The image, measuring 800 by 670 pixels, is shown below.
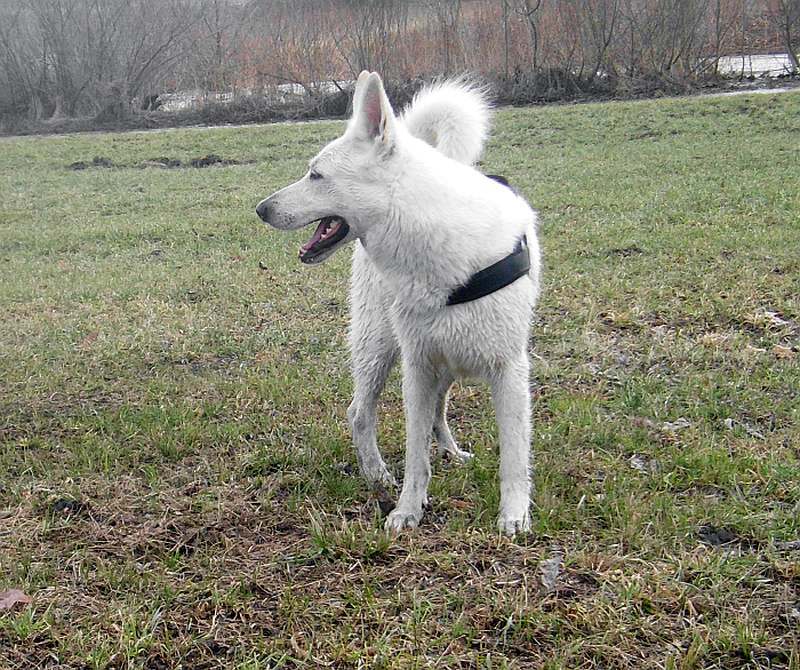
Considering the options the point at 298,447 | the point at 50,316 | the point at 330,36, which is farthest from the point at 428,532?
the point at 330,36

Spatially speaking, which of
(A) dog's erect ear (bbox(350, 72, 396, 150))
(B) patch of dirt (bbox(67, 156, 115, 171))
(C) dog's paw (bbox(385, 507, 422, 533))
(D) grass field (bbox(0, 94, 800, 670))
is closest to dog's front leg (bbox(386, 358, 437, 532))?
(C) dog's paw (bbox(385, 507, 422, 533))

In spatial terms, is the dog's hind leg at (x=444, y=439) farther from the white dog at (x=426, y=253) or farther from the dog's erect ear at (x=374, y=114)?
the dog's erect ear at (x=374, y=114)

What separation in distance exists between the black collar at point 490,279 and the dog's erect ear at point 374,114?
542 millimetres

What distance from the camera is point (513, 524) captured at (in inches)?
120

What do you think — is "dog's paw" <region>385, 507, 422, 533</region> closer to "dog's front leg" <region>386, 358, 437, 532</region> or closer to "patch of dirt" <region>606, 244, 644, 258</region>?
"dog's front leg" <region>386, 358, 437, 532</region>

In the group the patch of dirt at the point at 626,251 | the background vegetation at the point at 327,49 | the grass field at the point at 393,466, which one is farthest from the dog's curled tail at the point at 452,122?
the background vegetation at the point at 327,49

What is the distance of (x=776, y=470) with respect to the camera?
333cm

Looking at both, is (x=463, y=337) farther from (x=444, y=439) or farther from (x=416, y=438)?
(x=444, y=439)

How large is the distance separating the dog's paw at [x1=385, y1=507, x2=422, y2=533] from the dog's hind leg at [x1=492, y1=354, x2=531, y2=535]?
12.2 inches

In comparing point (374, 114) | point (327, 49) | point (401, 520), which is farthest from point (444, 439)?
point (327, 49)

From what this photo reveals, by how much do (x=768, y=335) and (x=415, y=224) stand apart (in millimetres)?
2863

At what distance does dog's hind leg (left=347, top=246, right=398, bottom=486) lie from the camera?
3449 mm

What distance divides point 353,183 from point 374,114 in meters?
→ 0.25

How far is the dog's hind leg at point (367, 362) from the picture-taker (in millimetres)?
3449
